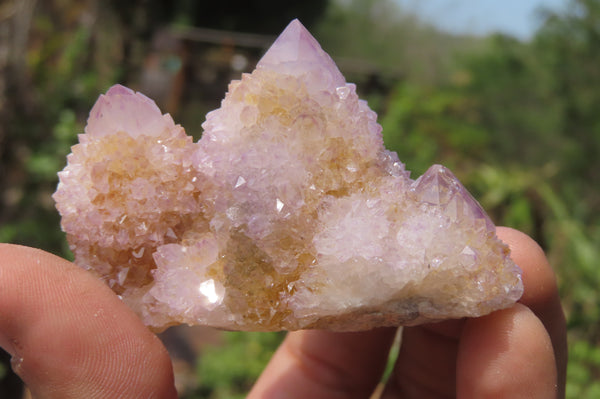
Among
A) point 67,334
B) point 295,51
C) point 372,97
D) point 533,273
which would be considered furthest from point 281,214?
point 372,97

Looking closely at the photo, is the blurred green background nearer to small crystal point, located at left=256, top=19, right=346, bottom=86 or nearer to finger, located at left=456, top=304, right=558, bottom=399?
finger, located at left=456, top=304, right=558, bottom=399

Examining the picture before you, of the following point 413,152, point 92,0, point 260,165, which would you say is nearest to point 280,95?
point 260,165

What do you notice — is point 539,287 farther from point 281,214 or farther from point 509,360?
point 281,214

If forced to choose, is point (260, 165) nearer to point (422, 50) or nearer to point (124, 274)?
point (124, 274)

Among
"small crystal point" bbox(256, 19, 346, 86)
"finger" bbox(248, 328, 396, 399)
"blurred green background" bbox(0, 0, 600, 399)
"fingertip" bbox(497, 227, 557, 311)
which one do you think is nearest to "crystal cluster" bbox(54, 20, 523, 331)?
"small crystal point" bbox(256, 19, 346, 86)

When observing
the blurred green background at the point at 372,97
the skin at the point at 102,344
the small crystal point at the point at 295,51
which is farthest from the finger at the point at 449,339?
the blurred green background at the point at 372,97
